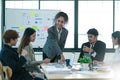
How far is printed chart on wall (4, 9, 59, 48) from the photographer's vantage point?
5797 mm

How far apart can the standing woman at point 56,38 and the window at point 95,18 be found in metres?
1.98

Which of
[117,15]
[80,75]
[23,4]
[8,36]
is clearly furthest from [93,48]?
[23,4]

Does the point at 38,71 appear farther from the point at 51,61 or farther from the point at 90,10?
the point at 90,10

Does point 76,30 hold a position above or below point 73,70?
above

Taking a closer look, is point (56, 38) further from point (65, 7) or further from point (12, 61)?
point (65, 7)

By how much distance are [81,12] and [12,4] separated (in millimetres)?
1674

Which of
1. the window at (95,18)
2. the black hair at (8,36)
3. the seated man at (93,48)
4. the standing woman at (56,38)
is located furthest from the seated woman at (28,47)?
the window at (95,18)

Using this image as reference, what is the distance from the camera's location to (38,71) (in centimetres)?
405

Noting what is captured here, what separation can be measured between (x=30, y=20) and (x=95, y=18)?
1.61 metres

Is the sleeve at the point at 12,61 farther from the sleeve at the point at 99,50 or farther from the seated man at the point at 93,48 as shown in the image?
the sleeve at the point at 99,50

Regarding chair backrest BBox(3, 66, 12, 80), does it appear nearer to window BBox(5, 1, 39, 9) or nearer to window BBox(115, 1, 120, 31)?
window BBox(5, 1, 39, 9)

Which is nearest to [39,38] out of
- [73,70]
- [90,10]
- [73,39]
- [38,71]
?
[73,39]

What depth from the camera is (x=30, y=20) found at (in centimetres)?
586

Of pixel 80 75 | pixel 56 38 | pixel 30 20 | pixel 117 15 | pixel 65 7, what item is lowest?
pixel 80 75
